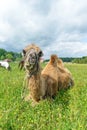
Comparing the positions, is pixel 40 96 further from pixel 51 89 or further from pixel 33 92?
pixel 51 89

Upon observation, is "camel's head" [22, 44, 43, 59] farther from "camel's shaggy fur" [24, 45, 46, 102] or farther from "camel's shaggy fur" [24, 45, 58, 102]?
"camel's shaggy fur" [24, 45, 58, 102]

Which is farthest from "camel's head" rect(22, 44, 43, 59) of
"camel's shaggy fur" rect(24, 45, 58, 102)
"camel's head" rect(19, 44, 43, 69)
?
"camel's shaggy fur" rect(24, 45, 58, 102)

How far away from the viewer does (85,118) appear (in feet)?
17.2

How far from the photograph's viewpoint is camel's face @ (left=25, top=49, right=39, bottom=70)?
273 inches

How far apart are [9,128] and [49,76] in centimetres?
375

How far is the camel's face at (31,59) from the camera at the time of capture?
6926 millimetres

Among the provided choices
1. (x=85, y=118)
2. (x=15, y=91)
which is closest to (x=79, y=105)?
(x=85, y=118)

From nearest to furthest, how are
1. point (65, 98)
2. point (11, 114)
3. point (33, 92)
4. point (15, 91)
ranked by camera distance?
point (11, 114) < point (33, 92) < point (65, 98) < point (15, 91)

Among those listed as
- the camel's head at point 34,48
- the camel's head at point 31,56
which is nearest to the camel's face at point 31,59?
the camel's head at point 31,56

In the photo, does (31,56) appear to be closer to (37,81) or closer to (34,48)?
(34,48)

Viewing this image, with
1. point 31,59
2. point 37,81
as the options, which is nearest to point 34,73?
point 37,81

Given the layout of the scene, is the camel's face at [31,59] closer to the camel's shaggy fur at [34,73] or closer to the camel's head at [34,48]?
the camel's shaggy fur at [34,73]

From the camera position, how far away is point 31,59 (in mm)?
6934

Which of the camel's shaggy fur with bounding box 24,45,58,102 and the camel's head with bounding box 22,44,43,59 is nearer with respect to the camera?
the camel's shaggy fur with bounding box 24,45,58,102
